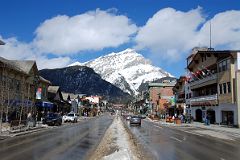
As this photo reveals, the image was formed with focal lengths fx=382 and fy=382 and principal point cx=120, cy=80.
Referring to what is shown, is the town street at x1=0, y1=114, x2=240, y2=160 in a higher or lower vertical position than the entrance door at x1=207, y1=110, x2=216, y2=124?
lower

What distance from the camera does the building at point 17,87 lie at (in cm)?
4778

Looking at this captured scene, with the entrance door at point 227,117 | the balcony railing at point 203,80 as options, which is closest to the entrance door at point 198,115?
the balcony railing at point 203,80

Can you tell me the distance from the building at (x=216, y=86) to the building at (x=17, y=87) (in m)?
28.1

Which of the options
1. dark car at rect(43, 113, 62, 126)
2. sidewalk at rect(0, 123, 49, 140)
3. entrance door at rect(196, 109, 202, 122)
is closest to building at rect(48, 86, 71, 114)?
dark car at rect(43, 113, 62, 126)

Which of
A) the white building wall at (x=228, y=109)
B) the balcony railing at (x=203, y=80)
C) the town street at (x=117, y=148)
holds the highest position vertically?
the balcony railing at (x=203, y=80)

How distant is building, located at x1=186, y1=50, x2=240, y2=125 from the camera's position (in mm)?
52562

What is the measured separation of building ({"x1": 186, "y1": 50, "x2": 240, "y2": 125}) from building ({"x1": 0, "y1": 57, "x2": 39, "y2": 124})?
92.3ft

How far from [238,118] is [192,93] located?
29.2 m

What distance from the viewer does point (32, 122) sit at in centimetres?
4475

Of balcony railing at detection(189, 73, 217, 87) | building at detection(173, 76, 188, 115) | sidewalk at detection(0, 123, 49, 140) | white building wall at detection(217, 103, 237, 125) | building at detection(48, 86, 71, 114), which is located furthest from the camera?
building at detection(173, 76, 188, 115)

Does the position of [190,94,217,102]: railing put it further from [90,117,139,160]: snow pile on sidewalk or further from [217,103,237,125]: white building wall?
[90,117,139,160]: snow pile on sidewalk

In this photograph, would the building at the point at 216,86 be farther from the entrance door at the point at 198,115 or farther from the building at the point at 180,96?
the building at the point at 180,96

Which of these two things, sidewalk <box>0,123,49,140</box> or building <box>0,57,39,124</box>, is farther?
building <box>0,57,39,124</box>

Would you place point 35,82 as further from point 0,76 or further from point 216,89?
point 216,89
